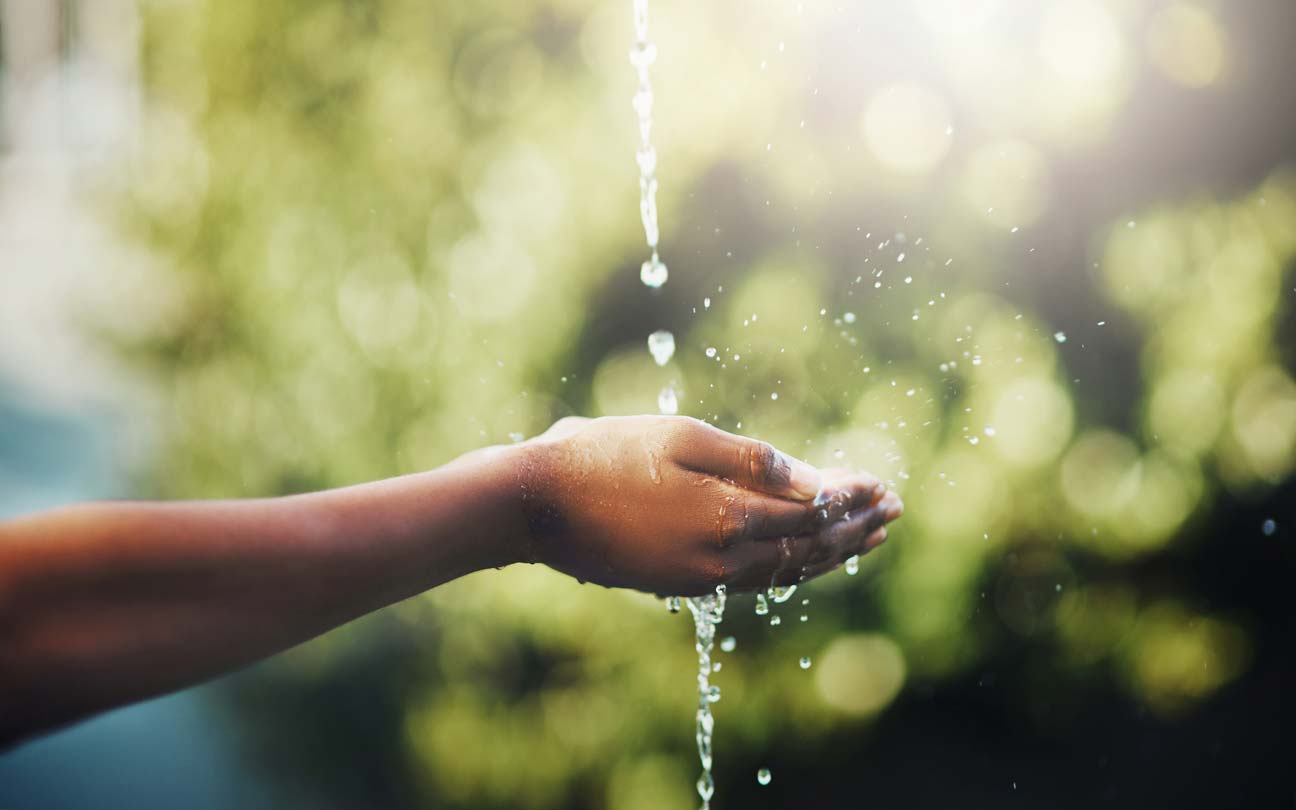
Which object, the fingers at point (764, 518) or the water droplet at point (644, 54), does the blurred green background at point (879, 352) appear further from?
the fingers at point (764, 518)

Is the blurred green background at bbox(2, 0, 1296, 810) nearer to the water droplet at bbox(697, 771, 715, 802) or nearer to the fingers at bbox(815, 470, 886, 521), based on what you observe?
the water droplet at bbox(697, 771, 715, 802)

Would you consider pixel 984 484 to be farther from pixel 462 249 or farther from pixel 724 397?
pixel 462 249

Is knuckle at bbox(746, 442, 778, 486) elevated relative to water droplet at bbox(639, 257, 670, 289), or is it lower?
lower

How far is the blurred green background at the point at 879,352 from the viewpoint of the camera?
1.93 m

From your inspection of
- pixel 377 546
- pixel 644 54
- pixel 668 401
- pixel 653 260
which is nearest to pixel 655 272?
pixel 653 260

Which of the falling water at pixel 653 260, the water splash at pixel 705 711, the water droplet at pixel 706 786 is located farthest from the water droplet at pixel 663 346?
the water droplet at pixel 706 786

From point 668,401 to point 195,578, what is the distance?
4.28 feet

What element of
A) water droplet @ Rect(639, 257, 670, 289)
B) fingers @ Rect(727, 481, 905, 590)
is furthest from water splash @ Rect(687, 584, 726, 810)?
fingers @ Rect(727, 481, 905, 590)

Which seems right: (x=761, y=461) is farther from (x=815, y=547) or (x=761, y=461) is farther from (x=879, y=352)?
(x=879, y=352)

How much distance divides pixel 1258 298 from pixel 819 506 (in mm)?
1499

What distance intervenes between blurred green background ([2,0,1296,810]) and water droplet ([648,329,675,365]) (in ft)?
0.11

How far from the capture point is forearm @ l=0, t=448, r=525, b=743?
26.2 inches

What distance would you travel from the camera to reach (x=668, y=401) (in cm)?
198

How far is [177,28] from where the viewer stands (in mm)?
2490
